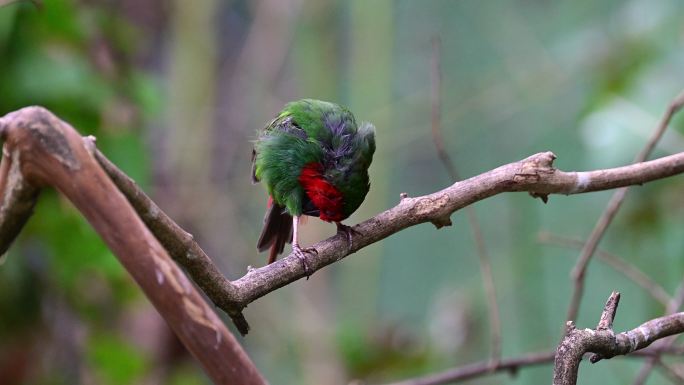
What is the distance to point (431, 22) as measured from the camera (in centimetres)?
637

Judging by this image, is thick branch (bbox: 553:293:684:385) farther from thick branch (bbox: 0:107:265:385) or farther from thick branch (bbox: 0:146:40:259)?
thick branch (bbox: 0:146:40:259)

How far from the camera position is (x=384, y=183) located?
6082 mm

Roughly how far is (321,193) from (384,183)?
3.44 metres

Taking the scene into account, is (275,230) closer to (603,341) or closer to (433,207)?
(433,207)

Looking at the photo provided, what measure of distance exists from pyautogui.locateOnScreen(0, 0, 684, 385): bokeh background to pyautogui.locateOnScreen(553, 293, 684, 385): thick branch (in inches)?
93.9

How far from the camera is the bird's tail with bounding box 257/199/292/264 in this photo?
306cm

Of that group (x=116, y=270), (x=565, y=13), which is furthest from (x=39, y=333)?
(x=565, y=13)

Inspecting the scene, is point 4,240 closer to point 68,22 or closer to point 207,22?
point 68,22

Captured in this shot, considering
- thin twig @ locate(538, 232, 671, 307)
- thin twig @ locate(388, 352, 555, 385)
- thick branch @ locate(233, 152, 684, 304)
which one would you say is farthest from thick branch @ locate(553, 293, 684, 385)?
thin twig @ locate(388, 352, 555, 385)

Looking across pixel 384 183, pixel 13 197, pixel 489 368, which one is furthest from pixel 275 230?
pixel 384 183

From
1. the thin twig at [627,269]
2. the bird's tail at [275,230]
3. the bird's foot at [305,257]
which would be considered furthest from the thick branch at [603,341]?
the bird's tail at [275,230]

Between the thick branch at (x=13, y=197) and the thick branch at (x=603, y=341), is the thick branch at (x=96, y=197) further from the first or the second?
the thick branch at (x=603, y=341)

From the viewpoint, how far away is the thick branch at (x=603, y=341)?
1.57 meters

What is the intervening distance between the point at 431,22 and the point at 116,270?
3.54 m
